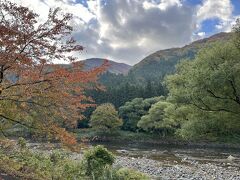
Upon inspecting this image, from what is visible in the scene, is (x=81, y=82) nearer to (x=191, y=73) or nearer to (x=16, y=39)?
(x=16, y=39)

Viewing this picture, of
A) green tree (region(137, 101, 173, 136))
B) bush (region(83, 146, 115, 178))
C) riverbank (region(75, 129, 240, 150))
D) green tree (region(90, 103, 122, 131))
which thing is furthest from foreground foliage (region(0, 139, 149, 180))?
green tree (region(90, 103, 122, 131))

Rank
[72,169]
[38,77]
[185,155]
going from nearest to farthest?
[38,77]
[72,169]
[185,155]

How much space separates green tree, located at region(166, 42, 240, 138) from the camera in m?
23.5

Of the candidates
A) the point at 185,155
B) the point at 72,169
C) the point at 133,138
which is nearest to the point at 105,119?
the point at 133,138

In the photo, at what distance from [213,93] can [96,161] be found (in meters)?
11.8

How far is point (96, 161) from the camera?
60.6 feet

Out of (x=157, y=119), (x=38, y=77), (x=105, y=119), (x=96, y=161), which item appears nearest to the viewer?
(x=38, y=77)

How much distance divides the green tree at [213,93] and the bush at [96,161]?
9551 millimetres

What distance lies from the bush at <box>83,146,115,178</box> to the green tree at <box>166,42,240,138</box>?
31.3 ft

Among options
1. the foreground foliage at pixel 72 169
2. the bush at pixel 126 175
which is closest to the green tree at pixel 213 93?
the foreground foliage at pixel 72 169

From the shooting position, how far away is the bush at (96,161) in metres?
17.6

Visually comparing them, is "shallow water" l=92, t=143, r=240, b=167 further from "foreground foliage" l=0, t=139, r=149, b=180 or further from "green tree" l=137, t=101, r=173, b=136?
"green tree" l=137, t=101, r=173, b=136

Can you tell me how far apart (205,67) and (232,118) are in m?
5.01

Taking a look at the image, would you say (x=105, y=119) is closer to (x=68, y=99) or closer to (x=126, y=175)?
(x=126, y=175)
